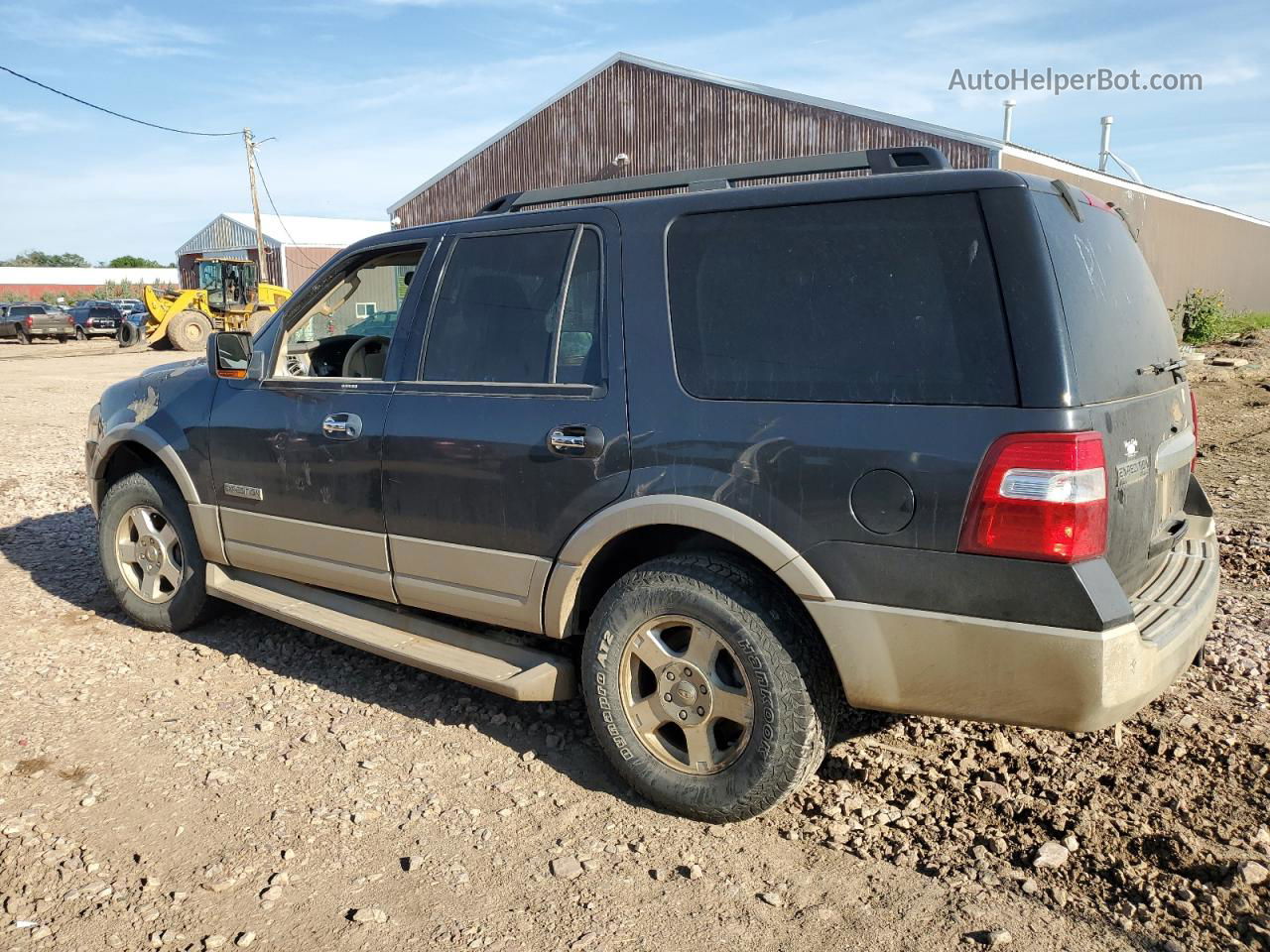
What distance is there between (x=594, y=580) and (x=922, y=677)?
1207 mm

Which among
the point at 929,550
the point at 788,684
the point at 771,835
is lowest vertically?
the point at 771,835

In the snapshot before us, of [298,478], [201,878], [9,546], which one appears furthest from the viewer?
[9,546]

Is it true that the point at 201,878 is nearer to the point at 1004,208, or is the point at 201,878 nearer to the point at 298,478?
the point at 298,478

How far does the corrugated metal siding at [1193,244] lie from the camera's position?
864 inches

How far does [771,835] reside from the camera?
122 inches

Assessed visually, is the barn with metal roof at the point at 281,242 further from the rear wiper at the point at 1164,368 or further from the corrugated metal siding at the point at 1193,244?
the rear wiper at the point at 1164,368

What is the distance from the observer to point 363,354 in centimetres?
445

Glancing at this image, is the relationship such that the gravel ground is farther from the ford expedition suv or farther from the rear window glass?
the rear window glass

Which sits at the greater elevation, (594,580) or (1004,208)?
(1004,208)

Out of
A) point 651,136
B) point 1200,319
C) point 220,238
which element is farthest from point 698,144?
point 220,238

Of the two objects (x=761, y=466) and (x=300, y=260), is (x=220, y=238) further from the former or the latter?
(x=761, y=466)

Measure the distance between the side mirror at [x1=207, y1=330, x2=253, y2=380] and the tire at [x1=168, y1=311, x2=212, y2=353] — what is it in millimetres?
25101

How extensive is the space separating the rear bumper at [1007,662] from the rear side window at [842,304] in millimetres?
625

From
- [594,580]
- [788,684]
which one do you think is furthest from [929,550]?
[594,580]
